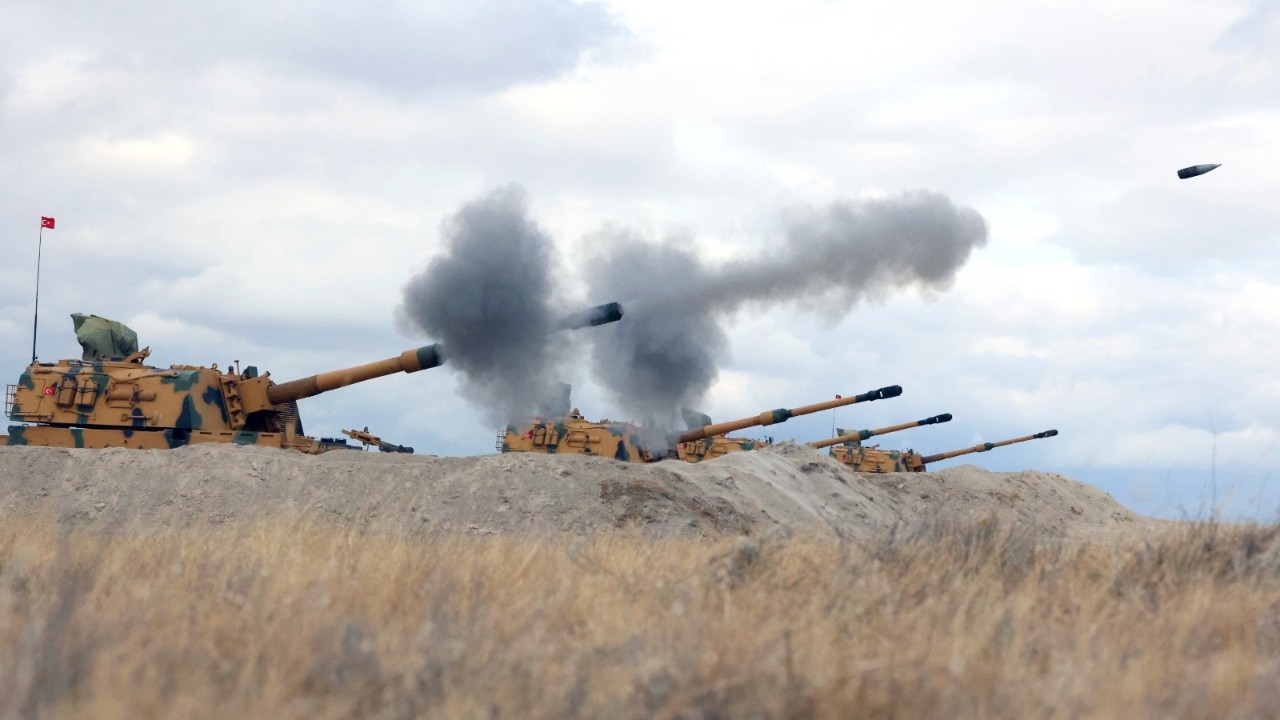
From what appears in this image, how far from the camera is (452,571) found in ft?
29.4

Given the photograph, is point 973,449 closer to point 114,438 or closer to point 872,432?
point 872,432

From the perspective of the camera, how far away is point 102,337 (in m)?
27.3

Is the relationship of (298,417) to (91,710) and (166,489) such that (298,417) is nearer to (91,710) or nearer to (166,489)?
(166,489)

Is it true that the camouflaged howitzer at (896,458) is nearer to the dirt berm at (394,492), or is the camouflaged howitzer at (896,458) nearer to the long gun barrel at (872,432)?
the long gun barrel at (872,432)

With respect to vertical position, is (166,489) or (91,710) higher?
(166,489)

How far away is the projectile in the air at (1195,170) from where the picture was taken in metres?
19.9

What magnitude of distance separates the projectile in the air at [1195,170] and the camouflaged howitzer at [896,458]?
26729mm

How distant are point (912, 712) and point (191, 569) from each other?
581 cm

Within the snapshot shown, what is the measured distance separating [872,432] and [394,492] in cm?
2667

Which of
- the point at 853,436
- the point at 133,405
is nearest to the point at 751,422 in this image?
the point at 853,436

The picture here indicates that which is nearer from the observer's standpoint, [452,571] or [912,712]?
[912,712]

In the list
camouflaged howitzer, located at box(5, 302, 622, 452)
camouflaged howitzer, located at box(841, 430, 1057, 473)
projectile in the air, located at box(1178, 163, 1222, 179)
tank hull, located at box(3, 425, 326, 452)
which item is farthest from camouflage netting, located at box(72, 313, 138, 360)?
camouflaged howitzer, located at box(841, 430, 1057, 473)

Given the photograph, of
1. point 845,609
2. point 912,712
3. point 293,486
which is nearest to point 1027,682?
point 912,712

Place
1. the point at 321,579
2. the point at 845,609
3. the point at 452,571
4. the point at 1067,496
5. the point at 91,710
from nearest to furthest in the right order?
the point at 91,710 < the point at 845,609 < the point at 321,579 < the point at 452,571 < the point at 1067,496
